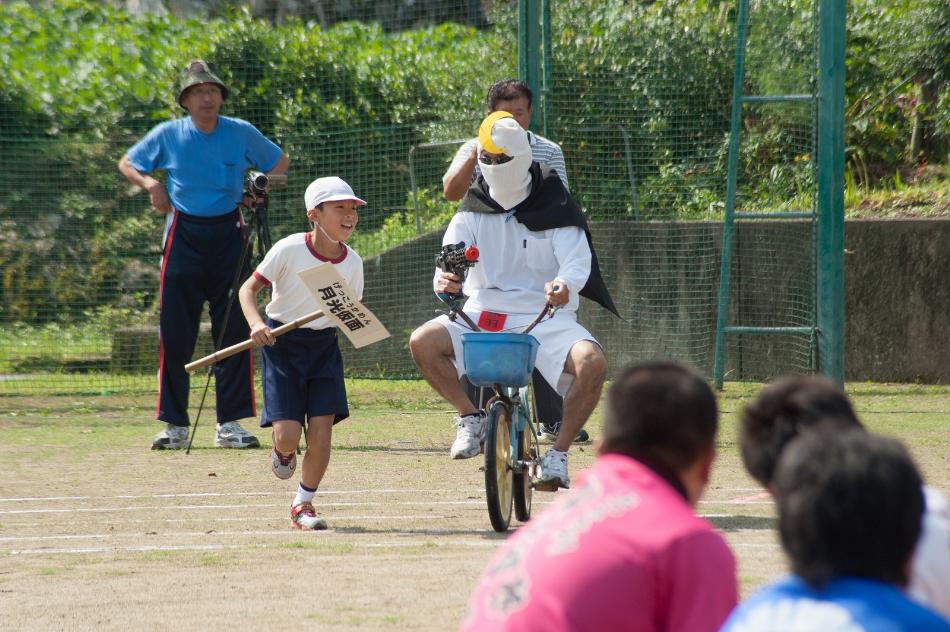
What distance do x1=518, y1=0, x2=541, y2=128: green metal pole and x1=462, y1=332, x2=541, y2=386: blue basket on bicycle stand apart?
18.5 feet

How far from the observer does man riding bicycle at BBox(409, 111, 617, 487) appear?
687 cm

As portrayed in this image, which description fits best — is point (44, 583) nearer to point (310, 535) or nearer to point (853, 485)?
point (310, 535)

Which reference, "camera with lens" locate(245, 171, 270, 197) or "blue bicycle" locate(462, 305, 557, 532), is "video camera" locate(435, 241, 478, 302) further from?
"camera with lens" locate(245, 171, 270, 197)

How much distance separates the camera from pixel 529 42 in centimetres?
1162

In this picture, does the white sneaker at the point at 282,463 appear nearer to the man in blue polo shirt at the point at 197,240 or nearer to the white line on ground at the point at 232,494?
the white line on ground at the point at 232,494

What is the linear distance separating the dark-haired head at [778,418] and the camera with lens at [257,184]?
6.73 meters

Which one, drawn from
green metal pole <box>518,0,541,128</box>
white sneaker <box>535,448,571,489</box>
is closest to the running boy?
white sneaker <box>535,448,571,489</box>

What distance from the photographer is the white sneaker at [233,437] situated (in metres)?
9.67

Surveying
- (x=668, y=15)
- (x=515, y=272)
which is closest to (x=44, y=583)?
(x=515, y=272)

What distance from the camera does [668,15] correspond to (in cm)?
1430

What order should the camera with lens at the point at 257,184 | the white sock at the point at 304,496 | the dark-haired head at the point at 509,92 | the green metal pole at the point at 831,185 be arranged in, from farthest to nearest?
the green metal pole at the point at 831,185, the camera with lens at the point at 257,184, the dark-haired head at the point at 509,92, the white sock at the point at 304,496

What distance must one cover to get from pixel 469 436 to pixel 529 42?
18.3ft

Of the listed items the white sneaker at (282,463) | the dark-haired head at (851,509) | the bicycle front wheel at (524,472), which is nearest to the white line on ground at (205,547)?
the bicycle front wheel at (524,472)

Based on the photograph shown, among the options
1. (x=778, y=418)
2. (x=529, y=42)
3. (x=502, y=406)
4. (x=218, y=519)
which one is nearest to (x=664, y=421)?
(x=778, y=418)
